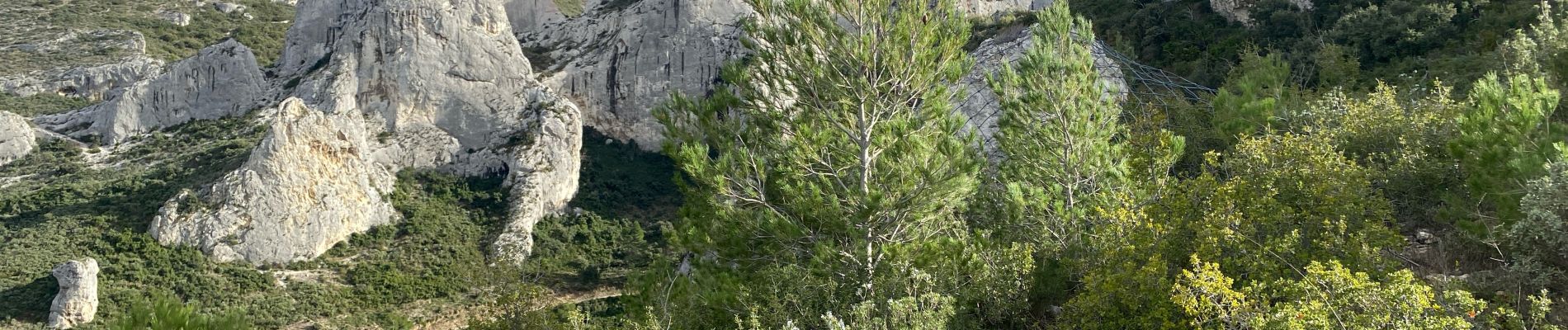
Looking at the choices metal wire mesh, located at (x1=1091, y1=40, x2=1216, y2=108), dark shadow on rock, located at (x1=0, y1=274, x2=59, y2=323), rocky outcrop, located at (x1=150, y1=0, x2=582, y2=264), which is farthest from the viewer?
rocky outcrop, located at (x1=150, y1=0, x2=582, y2=264)

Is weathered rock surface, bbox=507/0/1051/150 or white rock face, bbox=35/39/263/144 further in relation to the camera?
weathered rock surface, bbox=507/0/1051/150

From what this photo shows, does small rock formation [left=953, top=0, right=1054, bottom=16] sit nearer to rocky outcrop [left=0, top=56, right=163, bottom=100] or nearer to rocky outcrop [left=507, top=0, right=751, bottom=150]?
rocky outcrop [left=507, top=0, right=751, bottom=150]

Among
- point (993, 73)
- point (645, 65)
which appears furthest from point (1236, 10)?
point (645, 65)

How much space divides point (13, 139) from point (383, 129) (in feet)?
60.6

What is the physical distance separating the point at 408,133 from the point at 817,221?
47306 millimetres

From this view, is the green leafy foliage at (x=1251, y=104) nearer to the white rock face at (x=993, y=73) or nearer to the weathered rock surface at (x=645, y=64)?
the white rock face at (x=993, y=73)

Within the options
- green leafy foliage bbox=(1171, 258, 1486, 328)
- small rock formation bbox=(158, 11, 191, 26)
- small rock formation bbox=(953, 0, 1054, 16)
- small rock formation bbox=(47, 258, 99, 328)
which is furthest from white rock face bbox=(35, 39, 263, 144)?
green leafy foliage bbox=(1171, 258, 1486, 328)

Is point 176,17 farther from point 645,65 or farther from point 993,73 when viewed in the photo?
point 993,73

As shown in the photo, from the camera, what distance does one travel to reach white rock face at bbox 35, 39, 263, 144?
49938 mm

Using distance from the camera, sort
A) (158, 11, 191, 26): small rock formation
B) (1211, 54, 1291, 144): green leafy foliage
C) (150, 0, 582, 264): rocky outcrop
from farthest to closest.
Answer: (158, 11, 191, 26): small rock formation, (150, 0, 582, 264): rocky outcrop, (1211, 54, 1291, 144): green leafy foliage

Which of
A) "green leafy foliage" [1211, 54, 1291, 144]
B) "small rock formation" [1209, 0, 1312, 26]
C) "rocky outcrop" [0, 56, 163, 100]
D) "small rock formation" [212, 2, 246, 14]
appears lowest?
"rocky outcrop" [0, 56, 163, 100]

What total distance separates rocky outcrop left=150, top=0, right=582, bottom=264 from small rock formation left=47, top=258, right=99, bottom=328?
6867 mm

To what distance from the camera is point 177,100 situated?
51.7m

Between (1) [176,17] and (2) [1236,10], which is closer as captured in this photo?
(2) [1236,10]
